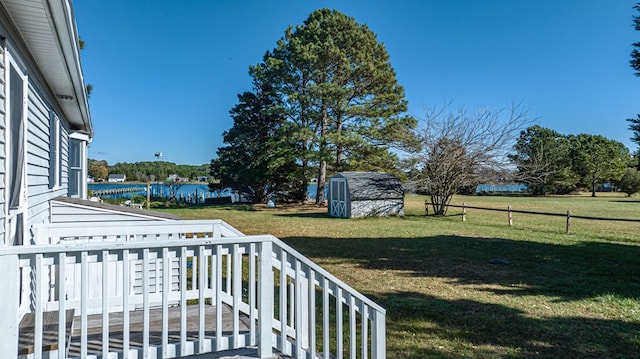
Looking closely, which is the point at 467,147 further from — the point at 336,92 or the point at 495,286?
the point at 495,286

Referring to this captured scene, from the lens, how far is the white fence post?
8.75 ft

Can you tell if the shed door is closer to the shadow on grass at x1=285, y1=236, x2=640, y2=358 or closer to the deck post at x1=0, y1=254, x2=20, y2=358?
the shadow on grass at x1=285, y1=236, x2=640, y2=358

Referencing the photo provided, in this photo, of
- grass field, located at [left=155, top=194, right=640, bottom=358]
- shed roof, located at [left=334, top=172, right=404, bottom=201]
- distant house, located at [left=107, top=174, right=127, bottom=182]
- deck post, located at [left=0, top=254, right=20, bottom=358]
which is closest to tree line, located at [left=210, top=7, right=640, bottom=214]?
shed roof, located at [left=334, top=172, right=404, bottom=201]

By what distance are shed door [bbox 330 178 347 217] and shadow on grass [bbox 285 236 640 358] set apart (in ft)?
24.0

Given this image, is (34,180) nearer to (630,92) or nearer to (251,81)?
(630,92)

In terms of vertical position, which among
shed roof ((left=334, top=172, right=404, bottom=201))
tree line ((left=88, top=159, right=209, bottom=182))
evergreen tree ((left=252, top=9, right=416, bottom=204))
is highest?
evergreen tree ((left=252, top=9, right=416, bottom=204))

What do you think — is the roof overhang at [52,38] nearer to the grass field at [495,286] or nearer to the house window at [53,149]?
the house window at [53,149]

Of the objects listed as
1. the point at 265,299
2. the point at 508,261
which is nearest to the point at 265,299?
the point at 265,299

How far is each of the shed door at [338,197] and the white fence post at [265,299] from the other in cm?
1609

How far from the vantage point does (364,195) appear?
18844mm

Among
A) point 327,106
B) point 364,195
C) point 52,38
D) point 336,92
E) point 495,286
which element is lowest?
point 495,286

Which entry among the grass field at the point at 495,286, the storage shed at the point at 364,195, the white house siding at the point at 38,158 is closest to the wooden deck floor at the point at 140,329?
the white house siding at the point at 38,158

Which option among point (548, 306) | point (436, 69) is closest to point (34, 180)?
point (548, 306)

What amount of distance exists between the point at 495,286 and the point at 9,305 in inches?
259
